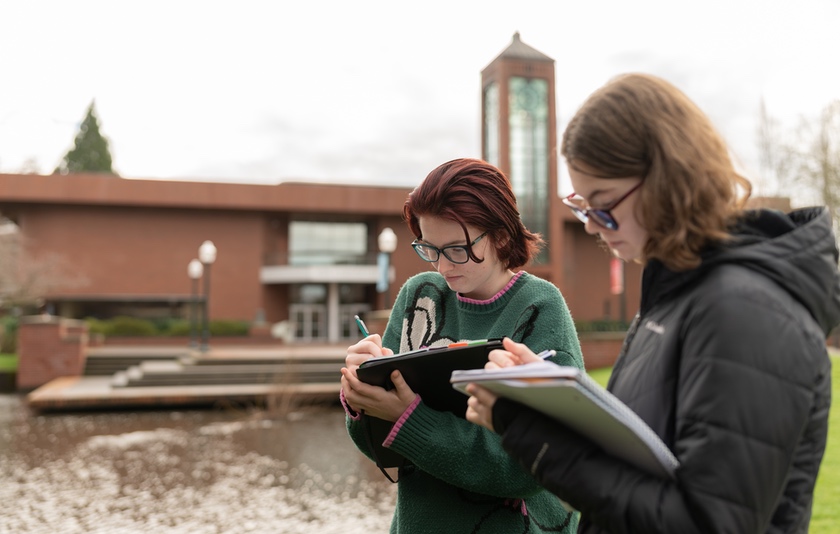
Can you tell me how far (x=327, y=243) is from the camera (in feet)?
113

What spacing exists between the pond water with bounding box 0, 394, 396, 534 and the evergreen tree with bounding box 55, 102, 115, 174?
40175 millimetres

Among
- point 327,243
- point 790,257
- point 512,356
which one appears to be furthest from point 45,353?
point 790,257

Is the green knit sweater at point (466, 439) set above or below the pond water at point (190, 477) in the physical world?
above

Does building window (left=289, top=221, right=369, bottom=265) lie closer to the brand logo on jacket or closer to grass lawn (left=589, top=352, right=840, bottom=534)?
grass lawn (left=589, top=352, right=840, bottom=534)

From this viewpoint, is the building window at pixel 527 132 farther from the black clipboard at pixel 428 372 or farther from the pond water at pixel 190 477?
the black clipboard at pixel 428 372

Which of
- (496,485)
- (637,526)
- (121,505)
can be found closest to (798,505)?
(637,526)

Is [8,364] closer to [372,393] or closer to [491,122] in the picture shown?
[491,122]

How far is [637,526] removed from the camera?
102 cm

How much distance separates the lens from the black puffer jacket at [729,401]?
96cm

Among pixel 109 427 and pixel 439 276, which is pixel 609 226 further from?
pixel 109 427

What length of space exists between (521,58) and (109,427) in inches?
813

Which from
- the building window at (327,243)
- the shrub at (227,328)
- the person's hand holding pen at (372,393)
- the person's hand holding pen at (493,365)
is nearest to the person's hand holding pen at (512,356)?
the person's hand holding pen at (493,365)

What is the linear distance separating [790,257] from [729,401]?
9.9 inches

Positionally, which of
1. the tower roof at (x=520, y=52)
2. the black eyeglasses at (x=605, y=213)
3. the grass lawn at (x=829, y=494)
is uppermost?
the tower roof at (x=520, y=52)
